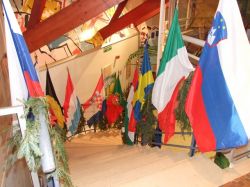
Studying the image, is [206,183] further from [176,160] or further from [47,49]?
[47,49]

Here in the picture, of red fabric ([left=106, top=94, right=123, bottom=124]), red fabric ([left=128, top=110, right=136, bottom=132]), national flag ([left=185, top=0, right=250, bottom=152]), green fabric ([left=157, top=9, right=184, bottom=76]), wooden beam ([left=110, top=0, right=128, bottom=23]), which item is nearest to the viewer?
national flag ([left=185, top=0, right=250, bottom=152])

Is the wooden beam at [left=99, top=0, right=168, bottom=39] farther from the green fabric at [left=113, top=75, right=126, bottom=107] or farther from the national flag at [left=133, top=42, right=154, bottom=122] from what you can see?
the national flag at [left=133, top=42, right=154, bottom=122]

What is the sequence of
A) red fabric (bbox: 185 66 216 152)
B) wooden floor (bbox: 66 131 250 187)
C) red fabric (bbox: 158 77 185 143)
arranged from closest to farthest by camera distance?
red fabric (bbox: 185 66 216 152)
wooden floor (bbox: 66 131 250 187)
red fabric (bbox: 158 77 185 143)

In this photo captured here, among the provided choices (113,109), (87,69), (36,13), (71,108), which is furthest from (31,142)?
(87,69)

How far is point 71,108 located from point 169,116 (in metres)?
2.33

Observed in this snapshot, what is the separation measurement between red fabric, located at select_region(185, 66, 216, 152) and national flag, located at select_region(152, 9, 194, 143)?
1.45 ft

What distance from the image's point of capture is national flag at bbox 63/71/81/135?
180 inches

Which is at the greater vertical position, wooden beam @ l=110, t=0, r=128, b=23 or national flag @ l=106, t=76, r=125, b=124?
wooden beam @ l=110, t=0, r=128, b=23

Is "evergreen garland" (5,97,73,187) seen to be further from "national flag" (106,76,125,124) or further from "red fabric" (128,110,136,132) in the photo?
"national flag" (106,76,125,124)

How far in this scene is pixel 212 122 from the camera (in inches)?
84.0

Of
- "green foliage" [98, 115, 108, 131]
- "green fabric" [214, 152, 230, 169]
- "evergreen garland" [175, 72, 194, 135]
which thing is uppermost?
"evergreen garland" [175, 72, 194, 135]

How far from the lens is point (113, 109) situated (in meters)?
4.99

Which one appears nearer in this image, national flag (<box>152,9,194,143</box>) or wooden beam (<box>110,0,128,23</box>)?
national flag (<box>152,9,194,143</box>)

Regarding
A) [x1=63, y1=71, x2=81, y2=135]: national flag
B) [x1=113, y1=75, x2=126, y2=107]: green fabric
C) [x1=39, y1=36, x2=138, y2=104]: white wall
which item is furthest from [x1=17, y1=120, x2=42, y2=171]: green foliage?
[x1=113, y1=75, x2=126, y2=107]: green fabric
